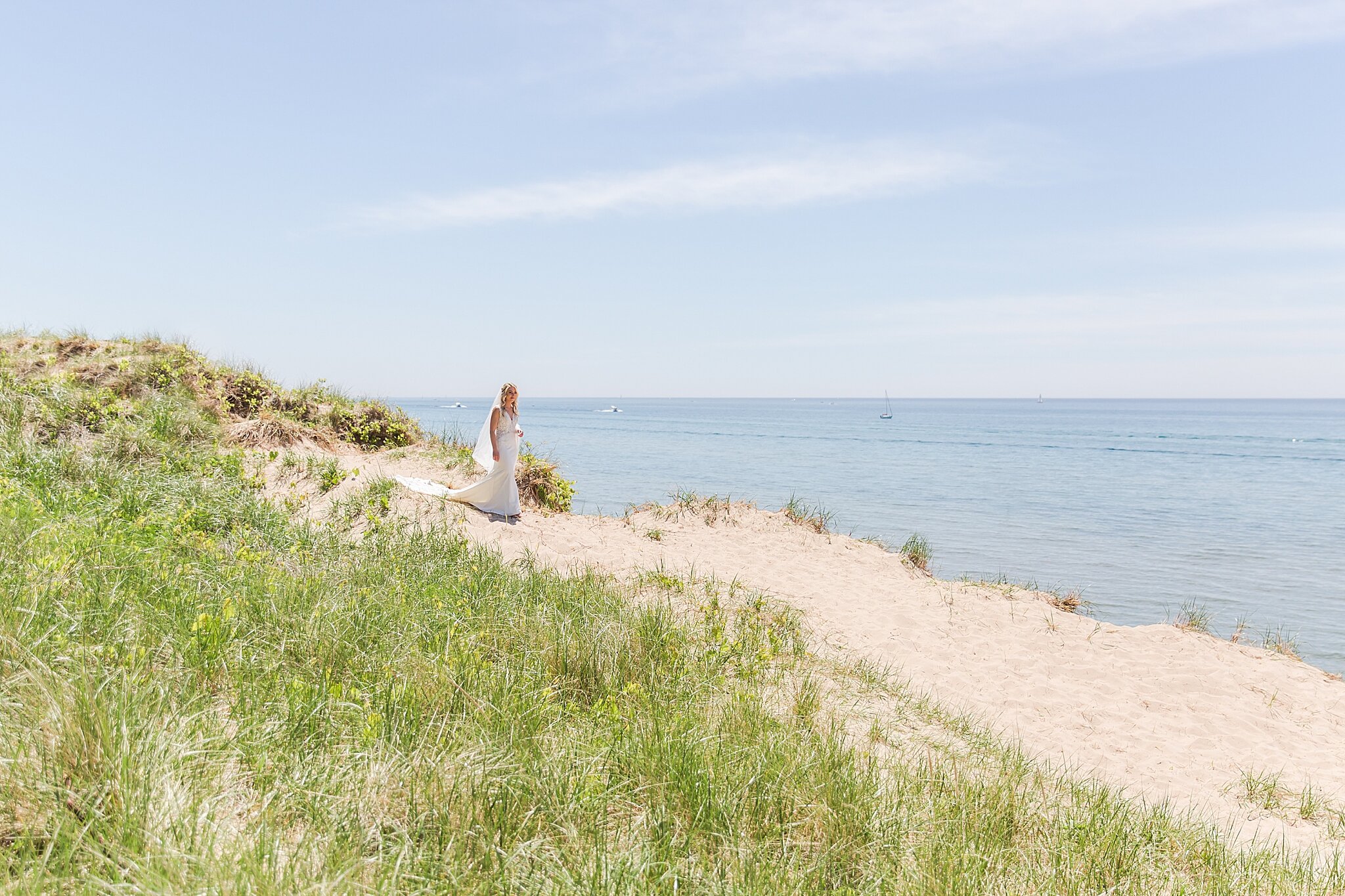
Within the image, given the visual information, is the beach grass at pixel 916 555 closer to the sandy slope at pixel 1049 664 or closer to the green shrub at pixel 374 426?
the sandy slope at pixel 1049 664

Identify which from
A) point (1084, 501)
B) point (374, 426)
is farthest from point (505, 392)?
point (1084, 501)

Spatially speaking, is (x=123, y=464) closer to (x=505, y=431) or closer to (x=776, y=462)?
(x=505, y=431)

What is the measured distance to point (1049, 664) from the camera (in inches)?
396

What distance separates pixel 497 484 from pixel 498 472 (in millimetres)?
210

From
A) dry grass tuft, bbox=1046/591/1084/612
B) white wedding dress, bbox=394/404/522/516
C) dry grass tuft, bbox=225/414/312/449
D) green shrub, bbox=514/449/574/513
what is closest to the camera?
white wedding dress, bbox=394/404/522/516

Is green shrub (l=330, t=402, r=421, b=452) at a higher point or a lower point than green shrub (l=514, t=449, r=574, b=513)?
higher

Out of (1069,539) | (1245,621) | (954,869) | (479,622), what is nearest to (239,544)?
(479,622)

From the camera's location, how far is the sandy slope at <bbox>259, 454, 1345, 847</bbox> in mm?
7320

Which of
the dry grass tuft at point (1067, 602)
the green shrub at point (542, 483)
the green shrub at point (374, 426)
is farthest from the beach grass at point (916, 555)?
the green shrub at point (374, 426)

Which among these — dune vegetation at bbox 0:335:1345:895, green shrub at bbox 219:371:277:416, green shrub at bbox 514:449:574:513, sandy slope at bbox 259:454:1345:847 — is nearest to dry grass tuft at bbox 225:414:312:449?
green shrub at bbox 219:371:277:416

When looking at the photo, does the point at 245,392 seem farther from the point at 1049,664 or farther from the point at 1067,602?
the point at 1067,602

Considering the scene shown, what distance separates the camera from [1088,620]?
12.1m

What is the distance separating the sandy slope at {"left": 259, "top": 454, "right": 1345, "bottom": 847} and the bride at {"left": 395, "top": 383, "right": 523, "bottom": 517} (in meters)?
0.37

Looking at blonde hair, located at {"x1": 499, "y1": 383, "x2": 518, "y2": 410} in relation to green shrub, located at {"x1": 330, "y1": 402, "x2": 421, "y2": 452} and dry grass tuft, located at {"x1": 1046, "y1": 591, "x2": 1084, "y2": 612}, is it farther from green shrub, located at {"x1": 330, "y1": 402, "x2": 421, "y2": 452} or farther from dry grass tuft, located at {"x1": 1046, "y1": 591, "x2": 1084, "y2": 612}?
dry grass tuft, located at {"x1": 1046, "y1": 591, "x2": 1084, "y2": 612}
